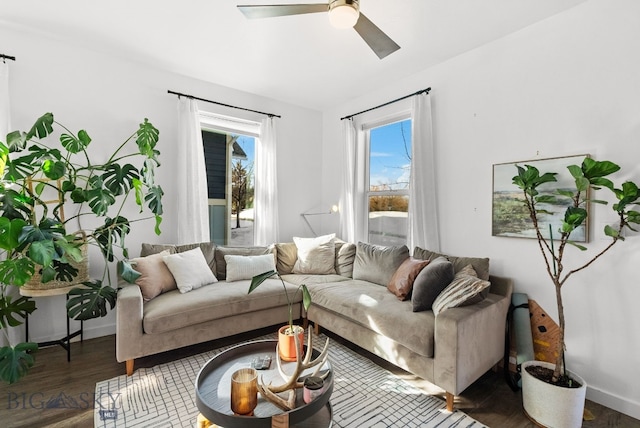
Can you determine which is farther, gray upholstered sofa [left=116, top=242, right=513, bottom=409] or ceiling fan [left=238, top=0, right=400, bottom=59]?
gray upholstered sofa [left=116, top=242, right=513, bottom=409]

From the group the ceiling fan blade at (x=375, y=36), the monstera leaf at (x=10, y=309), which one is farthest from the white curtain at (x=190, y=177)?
the ceiling fan blade at (x=375, y=36)

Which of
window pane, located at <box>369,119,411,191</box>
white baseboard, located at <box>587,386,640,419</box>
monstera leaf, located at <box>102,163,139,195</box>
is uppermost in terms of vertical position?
window pane, located at <box>369,119,411,191</box>

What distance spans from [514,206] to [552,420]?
1.48 m

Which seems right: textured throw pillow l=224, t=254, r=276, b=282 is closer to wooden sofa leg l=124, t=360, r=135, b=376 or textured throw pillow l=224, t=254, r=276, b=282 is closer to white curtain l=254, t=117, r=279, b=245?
white curtain l=254, t=117, r=279, b=245

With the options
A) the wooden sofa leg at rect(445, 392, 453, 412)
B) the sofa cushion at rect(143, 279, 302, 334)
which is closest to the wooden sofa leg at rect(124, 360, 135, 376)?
the sofa cushion at rect(143, 279, 302, 334)

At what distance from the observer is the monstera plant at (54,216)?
1752 millimetres

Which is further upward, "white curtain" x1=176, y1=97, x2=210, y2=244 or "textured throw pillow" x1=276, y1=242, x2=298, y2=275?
"white curtain" x1=176, y1=97, x2=210, y2=244

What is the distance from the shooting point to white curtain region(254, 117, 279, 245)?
13.0 ft

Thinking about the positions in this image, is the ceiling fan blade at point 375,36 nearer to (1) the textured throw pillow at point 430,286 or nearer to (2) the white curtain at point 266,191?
(1) the textured throw pillow at point 430,286

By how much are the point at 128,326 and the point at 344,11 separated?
2.47 meters

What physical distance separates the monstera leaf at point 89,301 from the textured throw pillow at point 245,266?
1.00 metres

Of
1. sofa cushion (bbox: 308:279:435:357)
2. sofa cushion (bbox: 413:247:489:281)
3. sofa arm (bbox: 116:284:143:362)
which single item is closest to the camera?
A: sofa cushion (bbox: 308:279:435:357)

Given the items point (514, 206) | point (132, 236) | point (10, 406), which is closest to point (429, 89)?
point (514, 206)

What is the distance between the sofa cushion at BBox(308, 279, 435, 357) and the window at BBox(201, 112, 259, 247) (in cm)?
159
